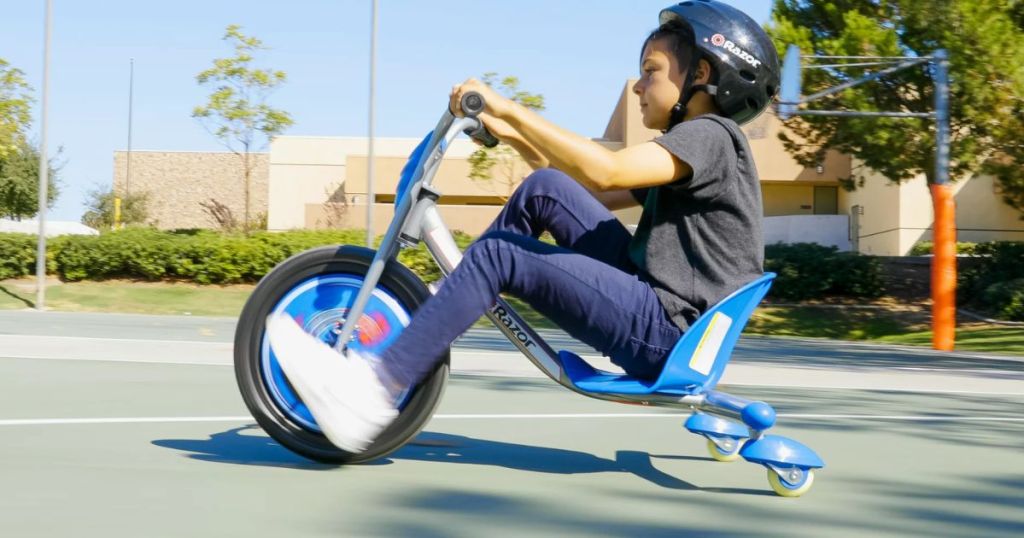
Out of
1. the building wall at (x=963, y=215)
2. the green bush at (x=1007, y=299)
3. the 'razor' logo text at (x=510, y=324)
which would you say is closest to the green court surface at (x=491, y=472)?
the 'razor' logo text at (x=510, y=324)

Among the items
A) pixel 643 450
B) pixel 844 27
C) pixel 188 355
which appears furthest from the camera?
pixel 844 27

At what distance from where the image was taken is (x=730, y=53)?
11.2ft

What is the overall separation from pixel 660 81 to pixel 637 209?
40.6m

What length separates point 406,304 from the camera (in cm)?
357

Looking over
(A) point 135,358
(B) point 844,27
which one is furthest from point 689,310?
(B) point 844,27

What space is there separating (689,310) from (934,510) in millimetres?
911

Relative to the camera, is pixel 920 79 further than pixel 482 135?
Yes

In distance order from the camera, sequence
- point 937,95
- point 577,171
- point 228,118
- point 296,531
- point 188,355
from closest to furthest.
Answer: point 296,531, point 577,171, point 188,355, point 937,95, point 228,118

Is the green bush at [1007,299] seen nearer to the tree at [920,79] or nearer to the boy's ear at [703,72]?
the tree at [920,79]

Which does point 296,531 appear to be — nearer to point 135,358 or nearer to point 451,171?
point 135,358

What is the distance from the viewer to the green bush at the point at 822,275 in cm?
2494

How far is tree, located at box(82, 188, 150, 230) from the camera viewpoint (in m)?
62.3

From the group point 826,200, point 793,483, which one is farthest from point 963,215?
point 793,483

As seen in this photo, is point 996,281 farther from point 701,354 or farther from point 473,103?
point 473,103
